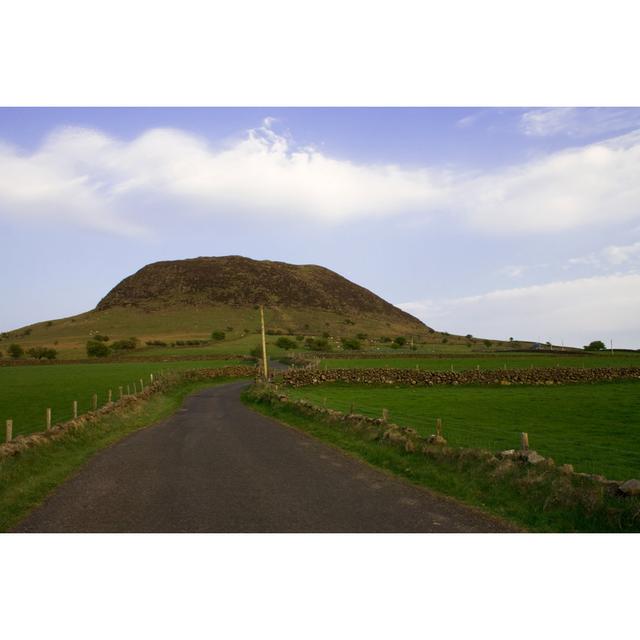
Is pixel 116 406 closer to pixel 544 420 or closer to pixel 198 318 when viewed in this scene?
pixel 544 420

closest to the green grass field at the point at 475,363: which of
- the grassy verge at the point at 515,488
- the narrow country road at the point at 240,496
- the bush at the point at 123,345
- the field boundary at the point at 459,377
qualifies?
the field boundary at the point at 459,377

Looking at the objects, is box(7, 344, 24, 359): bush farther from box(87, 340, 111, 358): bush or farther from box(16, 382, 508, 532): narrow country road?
box(16, 382, 508, 532): narrow country road

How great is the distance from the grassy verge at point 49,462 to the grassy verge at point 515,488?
9299mm

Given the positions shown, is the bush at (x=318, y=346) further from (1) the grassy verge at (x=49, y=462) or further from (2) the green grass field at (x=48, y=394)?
(1) the grassy verge at (x=49, y=462)

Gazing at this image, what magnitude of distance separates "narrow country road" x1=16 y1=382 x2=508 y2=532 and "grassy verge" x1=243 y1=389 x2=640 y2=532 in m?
0.66

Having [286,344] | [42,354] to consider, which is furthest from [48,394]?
[286,344]

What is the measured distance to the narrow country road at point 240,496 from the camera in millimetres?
10148

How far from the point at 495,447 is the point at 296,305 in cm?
17312

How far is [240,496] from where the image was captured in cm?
1223

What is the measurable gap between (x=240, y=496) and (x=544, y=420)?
1995 cm

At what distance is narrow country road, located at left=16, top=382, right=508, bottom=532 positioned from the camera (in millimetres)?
10148

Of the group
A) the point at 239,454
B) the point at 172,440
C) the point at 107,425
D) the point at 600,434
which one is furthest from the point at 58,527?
the point at 600,434

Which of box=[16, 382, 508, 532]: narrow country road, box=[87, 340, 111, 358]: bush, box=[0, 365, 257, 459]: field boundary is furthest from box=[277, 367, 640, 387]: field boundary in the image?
box=[87, 340, 111, 358]: bush

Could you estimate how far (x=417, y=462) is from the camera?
15.8 metres
